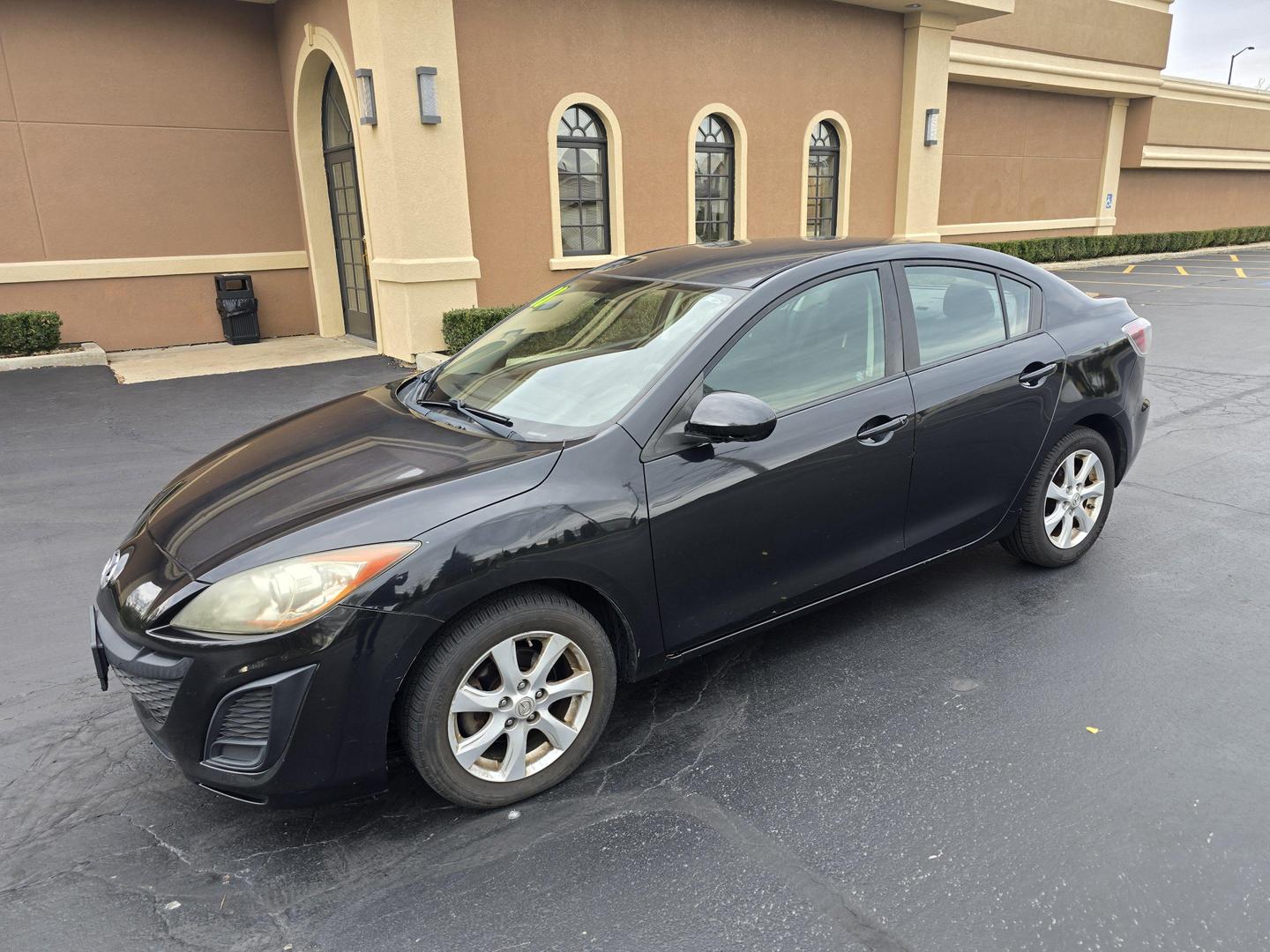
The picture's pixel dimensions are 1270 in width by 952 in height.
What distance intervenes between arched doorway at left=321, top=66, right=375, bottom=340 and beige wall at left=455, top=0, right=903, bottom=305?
188cm

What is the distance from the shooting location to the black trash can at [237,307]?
40.2 feet

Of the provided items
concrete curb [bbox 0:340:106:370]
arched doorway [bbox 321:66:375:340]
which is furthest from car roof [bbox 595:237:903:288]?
concrete curb [bbox 0:340:106:370]

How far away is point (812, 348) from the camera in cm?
356

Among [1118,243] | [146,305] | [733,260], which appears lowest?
[1118,243]

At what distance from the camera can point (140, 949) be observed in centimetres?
236

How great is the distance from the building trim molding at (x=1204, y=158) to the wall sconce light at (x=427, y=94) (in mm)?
22415

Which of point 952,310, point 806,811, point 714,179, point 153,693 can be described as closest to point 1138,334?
point 952,310

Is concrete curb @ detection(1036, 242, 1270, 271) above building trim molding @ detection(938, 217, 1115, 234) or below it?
below

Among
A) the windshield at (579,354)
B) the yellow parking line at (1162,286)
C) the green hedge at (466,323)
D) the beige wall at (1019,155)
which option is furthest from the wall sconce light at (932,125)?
the windshield at (579,354)

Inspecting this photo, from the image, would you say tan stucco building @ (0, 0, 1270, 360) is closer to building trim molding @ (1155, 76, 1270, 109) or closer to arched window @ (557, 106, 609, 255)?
arched window @ (557, 106, 609, 255)

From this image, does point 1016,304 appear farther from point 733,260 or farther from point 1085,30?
point 1085,30

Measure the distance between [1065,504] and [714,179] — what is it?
1023 cm

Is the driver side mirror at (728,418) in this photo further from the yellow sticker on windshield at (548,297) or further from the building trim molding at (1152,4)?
the building trim molding at (1152,4)

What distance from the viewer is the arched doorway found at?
1178 cm
